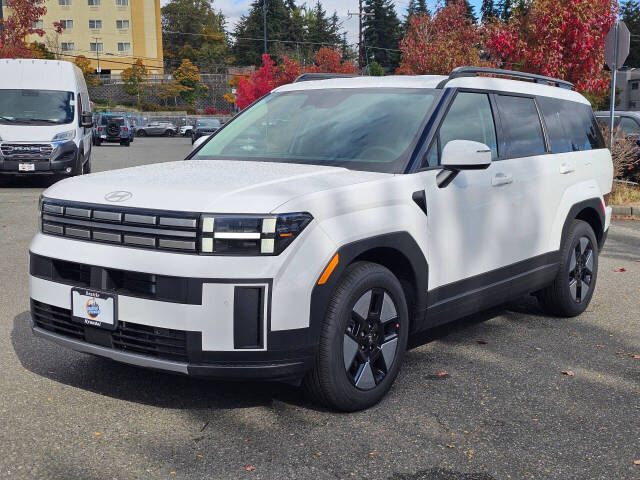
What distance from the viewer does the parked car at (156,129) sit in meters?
68.6

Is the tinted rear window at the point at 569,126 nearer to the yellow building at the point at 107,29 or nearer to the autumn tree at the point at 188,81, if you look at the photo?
the autumn tree at the point at 188,81

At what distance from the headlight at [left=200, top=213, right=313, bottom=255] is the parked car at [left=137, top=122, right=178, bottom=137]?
6678cm

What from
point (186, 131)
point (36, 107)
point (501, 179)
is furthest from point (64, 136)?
point (186, 131)

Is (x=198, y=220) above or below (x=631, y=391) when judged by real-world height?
above

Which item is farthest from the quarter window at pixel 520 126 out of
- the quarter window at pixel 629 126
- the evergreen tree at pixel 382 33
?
the evergreen tree at pixel 382 33

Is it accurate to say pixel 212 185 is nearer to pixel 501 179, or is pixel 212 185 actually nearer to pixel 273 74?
pixel 501 179

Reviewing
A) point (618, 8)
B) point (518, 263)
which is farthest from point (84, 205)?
point (618, 8)

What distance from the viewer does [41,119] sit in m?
16.4

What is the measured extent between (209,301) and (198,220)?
0.37m

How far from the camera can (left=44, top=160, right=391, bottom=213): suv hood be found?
376cm

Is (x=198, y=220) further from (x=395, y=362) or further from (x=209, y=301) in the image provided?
(x=395, y=362)

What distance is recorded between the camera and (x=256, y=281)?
3.68m

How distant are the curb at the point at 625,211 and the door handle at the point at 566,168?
705 cm

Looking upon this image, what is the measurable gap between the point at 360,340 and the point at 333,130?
1499mm
